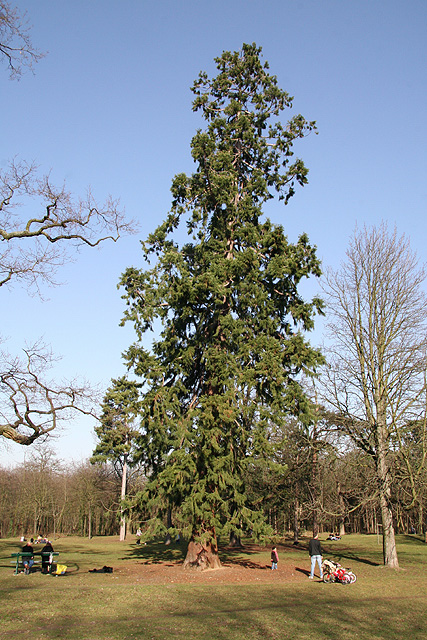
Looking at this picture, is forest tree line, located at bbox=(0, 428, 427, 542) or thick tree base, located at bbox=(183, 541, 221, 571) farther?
forest tree line, located at bbox=(0, 428, 427, 542)

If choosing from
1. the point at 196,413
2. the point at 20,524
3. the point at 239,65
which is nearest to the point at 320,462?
the point at 196,413

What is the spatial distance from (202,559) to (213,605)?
6.57m

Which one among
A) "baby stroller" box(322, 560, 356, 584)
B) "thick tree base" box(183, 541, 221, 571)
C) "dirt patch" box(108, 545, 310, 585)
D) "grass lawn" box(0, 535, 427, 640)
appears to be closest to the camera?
"grass lawn" box(0, 535, 427, 640)

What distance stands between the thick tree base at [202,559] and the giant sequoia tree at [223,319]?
0.05 m

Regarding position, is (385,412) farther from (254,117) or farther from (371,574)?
(254,117)

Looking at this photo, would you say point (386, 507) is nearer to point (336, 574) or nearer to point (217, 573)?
point (336, 574)

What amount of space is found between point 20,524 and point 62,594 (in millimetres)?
48563

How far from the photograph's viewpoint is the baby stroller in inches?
550

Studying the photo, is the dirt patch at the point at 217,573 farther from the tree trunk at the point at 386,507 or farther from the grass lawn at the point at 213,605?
the tree trunk at the point at 386,507

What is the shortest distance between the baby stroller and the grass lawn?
11.9 inches

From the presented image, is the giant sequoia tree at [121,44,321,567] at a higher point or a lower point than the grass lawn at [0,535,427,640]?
higher

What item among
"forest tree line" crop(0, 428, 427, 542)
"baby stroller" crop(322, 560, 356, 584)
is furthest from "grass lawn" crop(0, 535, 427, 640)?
"forest tree line" crop(0, 428, 427, 542)

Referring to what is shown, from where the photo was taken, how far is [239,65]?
2148cm

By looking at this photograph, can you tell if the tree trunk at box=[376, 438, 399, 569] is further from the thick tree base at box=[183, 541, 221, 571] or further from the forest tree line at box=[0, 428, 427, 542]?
the thick tree base at box=[183, 541, 221, 571]
